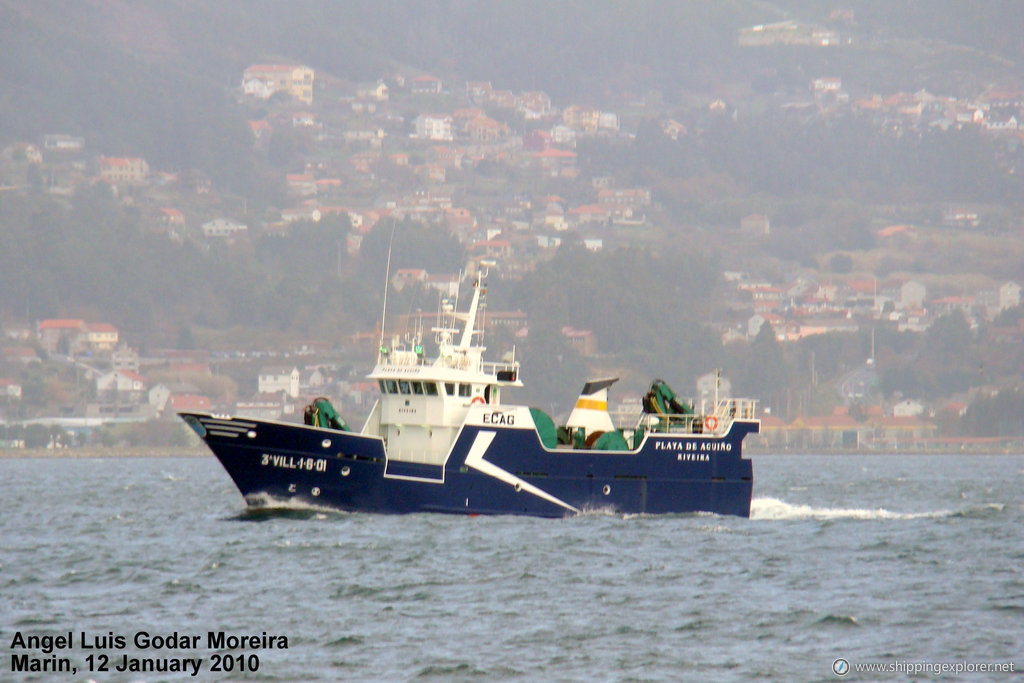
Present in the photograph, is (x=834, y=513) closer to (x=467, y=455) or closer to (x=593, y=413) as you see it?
(x=593, y=413)

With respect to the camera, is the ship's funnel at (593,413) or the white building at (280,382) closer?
the ship's funnel at (593,413)

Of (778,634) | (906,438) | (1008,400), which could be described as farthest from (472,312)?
(1008,400)

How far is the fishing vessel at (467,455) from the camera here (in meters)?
34.8

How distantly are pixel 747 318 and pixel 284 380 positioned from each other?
69.9m

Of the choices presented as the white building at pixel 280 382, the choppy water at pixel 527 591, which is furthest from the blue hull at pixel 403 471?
the white building at pixel 280 382

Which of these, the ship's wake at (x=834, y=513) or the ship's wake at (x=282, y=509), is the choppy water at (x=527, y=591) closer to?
the ship's wake at (x=282, y=509)

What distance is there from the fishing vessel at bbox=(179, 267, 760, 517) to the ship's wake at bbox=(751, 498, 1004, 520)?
3021mm

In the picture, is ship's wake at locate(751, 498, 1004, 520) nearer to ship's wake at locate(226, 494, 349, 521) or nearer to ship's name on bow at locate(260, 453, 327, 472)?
ship's wake at locate(226, 494, 349, 521)

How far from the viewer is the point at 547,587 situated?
2694cm

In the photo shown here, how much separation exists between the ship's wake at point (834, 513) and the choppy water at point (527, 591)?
382 millimetres

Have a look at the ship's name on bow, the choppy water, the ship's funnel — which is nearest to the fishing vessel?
the ship's name on bow

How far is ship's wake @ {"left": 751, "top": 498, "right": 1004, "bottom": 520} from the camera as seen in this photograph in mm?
40656

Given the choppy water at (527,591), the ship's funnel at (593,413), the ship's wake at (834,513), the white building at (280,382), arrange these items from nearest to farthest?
1. the choppy water at (527,591)
2. the ship's funnel at (593,413)
3. the ship's wake at (834,513)
4. the white building at (280,382)

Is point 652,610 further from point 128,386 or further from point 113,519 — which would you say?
point 128,386
